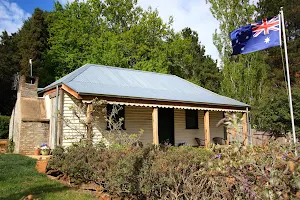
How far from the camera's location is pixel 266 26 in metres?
10.1

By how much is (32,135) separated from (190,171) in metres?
10.3

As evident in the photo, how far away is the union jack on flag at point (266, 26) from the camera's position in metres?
10.0

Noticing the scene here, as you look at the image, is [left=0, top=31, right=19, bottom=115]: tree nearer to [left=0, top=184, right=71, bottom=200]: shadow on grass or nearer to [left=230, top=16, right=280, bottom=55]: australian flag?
[left=0, top=184, right=71, bottom=200]: shadow on grass

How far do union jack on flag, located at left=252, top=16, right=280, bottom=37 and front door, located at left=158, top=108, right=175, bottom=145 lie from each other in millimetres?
6888

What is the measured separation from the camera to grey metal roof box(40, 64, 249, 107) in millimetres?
11976

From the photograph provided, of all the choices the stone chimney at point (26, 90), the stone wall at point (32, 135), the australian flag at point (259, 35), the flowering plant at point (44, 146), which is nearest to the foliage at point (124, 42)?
the stone chimney at point (26, 90)

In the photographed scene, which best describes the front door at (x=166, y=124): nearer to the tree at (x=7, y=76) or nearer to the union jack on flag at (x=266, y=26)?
the union jack on flag at (x=266, y=26)

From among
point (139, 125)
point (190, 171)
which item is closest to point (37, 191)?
point (190, 171)

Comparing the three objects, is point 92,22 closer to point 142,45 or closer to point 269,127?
point 142,45

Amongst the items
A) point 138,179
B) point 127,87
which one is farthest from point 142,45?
point 138,179

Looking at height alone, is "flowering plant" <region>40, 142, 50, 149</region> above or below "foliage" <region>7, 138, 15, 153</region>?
above

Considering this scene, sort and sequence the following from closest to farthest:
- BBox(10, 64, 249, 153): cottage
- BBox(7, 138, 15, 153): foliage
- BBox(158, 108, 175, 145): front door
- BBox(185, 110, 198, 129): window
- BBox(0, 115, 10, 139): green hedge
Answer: BBox(10, 64, 249, 153): cottage → BBox(7, 138, 15, 153): foliage → BBox(158, 108, 175, 145): front door → BBox(185, 110, 198, 129): window → BBox(0, 115, 10, 139): green hedge

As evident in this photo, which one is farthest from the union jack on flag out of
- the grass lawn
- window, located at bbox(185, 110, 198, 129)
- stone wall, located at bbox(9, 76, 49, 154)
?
stone wall, located at bbox(9, 76, 49, 154)

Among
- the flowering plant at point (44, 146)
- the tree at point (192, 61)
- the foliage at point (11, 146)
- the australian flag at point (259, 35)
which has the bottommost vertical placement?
the foliage at point (11, 146)
